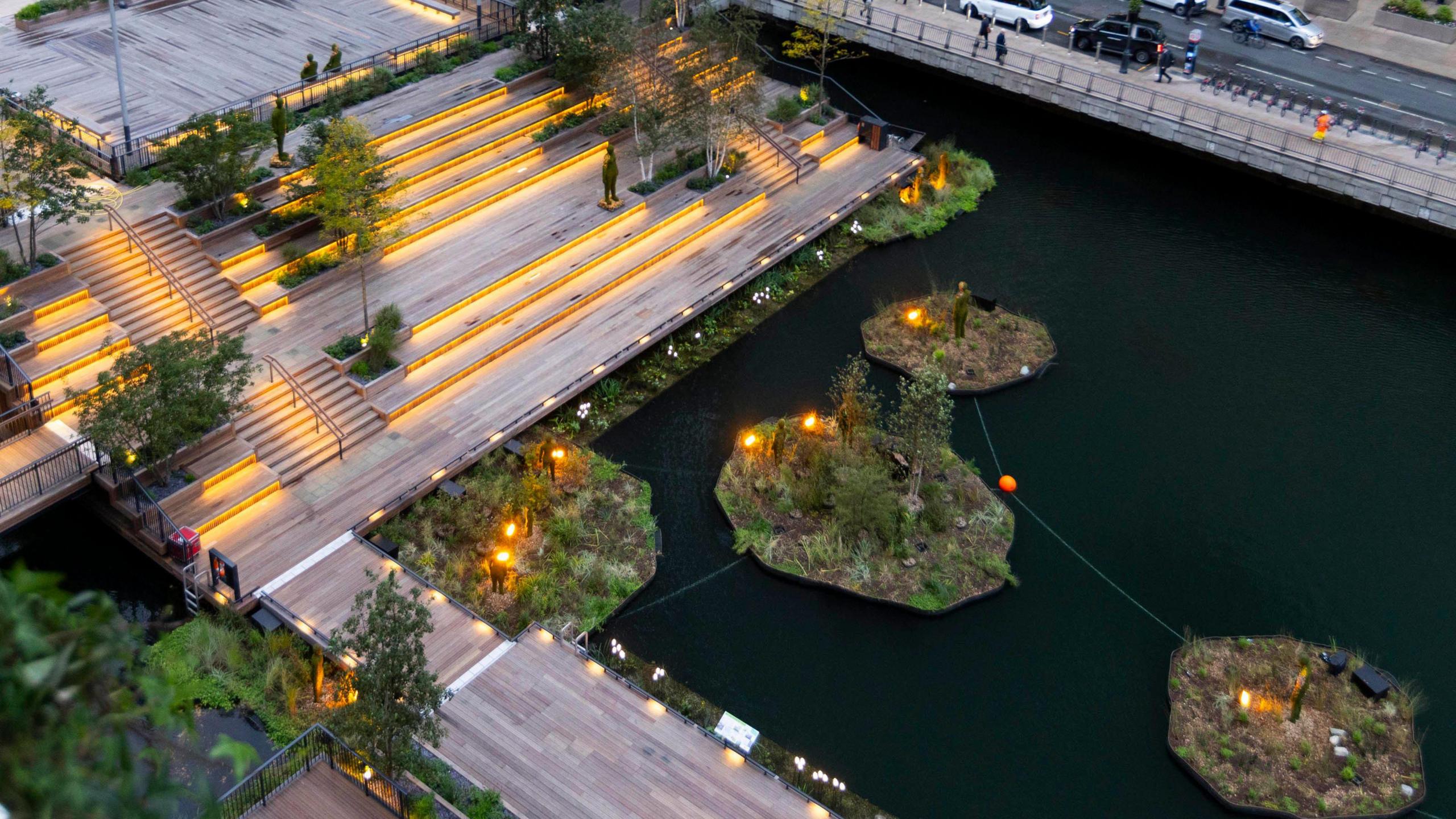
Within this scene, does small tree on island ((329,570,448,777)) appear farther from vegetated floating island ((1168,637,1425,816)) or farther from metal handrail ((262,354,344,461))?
vegetated floating island ((1168,637,1425,816))

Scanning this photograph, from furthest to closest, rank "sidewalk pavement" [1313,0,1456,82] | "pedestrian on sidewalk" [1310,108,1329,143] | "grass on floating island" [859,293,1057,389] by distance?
1. "sidewalk pavement" [1313,0,1456,82]
2. "pedestrian on sidewalk" [1310,108,1329,143]
3. "grass on floating island" [859,293,1057,389]

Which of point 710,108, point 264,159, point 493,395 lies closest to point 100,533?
point 493,395

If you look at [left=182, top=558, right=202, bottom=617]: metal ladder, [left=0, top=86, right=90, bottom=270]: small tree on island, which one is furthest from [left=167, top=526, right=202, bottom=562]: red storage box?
[left=0, top=86, right=90, bottom=270]: small tree on island

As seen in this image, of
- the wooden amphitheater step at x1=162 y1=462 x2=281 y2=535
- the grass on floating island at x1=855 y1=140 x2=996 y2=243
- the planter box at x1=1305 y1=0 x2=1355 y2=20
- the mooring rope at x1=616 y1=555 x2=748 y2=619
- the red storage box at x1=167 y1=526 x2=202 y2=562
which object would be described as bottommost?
the mooring rope at x1=616 y1=555 x2=748 y2=619

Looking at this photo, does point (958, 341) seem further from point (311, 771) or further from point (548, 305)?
point (311, 771)

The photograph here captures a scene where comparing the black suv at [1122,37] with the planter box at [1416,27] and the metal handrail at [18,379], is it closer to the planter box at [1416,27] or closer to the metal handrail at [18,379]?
the planter box at [1416,27]

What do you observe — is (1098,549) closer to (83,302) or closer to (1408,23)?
(83,302)

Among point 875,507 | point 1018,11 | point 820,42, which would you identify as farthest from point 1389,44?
point 875,507
